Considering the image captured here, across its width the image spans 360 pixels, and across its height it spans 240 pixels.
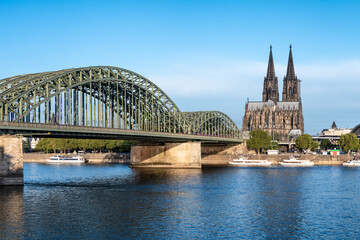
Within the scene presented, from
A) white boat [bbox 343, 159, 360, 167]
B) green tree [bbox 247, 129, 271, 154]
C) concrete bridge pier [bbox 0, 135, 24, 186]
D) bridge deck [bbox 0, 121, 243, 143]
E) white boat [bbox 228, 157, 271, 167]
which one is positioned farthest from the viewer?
green tree [bbox 247, 129, 271, 154]

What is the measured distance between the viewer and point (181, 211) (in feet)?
184

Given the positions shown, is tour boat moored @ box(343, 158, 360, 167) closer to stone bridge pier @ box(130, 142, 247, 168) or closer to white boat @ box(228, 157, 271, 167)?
white boat @ box(228, 157, 271, 167)

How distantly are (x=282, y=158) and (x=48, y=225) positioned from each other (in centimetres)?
12447

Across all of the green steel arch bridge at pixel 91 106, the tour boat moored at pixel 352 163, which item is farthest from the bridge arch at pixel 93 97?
the tour boat moored at pixel 352 163

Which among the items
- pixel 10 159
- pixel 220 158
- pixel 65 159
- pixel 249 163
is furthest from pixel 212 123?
pixel 10 159

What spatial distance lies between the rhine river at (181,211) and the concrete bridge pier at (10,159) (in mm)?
2255

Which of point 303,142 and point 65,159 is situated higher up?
point 303,142

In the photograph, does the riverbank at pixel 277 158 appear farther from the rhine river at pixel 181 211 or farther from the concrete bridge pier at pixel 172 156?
the rhine river at pixel 181 211

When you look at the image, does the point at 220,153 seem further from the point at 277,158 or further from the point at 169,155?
the point at 169,155

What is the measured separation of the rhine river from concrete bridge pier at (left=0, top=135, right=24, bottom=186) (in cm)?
226

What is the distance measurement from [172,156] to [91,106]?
3741 cm

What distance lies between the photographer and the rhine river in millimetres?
44875

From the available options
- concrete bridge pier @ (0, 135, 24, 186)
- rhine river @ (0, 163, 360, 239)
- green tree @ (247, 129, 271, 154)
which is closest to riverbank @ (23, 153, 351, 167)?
green tree @ (247, 129, 271, 154)

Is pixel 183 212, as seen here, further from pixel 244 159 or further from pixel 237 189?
pixel 244 159
